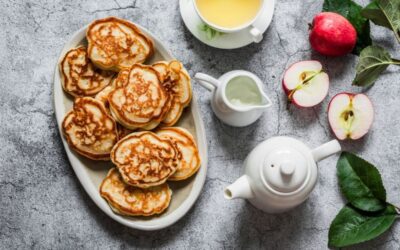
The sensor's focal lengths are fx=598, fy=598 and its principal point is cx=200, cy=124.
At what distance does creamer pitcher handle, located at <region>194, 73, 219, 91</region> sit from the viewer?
134cm

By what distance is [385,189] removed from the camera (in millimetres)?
1473

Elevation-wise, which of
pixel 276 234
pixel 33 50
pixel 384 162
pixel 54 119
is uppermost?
pixel 33 50

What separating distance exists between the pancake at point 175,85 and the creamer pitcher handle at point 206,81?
0.03 m

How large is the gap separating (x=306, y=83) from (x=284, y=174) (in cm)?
34

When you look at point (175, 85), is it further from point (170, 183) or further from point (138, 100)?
point (170, 183)

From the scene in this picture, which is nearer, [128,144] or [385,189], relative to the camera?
[128,144]

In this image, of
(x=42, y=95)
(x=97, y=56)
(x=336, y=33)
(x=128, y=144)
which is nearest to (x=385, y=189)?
(x=336, y=33)

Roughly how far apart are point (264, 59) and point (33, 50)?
572mm

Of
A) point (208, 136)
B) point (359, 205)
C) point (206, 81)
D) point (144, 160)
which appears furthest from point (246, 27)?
point (359, 205)

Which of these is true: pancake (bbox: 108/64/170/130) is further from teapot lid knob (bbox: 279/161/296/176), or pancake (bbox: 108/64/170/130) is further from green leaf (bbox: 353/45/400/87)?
green leaf (bbox: 353/45/400/87)

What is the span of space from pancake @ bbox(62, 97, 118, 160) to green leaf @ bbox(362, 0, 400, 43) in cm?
66

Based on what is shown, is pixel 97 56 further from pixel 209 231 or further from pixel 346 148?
pixel 346 148

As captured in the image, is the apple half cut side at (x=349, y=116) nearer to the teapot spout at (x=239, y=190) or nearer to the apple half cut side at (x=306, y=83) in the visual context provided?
the apple half cut side at (x=306, y=83)

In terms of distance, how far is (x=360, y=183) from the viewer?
1435 mm
